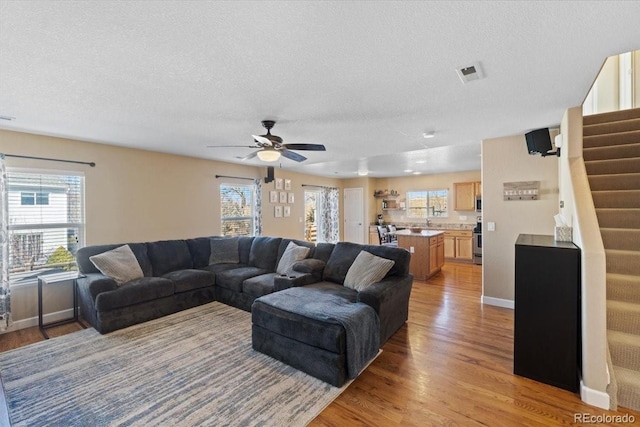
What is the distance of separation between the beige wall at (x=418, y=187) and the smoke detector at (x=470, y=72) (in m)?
6.37

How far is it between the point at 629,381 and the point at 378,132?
10.6ft

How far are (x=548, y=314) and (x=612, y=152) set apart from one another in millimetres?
2435

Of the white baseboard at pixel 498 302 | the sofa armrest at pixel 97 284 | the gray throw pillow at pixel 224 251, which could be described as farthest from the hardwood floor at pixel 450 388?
the gray throw pillow at pixel 224 251

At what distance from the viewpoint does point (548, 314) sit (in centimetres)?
233

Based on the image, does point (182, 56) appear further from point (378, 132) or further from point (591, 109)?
point (591, 109)

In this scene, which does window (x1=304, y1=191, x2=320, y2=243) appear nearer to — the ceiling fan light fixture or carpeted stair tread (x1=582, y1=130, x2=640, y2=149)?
the ceiling fan light fixture

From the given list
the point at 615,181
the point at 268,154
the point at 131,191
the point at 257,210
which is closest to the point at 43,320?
the point at 131,191

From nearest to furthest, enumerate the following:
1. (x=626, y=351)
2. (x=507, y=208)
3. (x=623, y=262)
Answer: (x=626, y=351) → (x=623, y=262) → (x=507, y=208)

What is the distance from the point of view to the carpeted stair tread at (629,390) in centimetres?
202

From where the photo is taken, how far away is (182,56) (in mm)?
1882

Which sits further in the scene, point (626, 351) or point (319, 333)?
point (319, 333)

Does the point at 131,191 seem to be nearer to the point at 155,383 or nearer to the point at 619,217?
the point at 155,383

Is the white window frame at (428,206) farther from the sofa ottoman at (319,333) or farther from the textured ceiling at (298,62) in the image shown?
the sofa ottoman at (319,333)

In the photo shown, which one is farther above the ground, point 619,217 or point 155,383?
point 619,217
